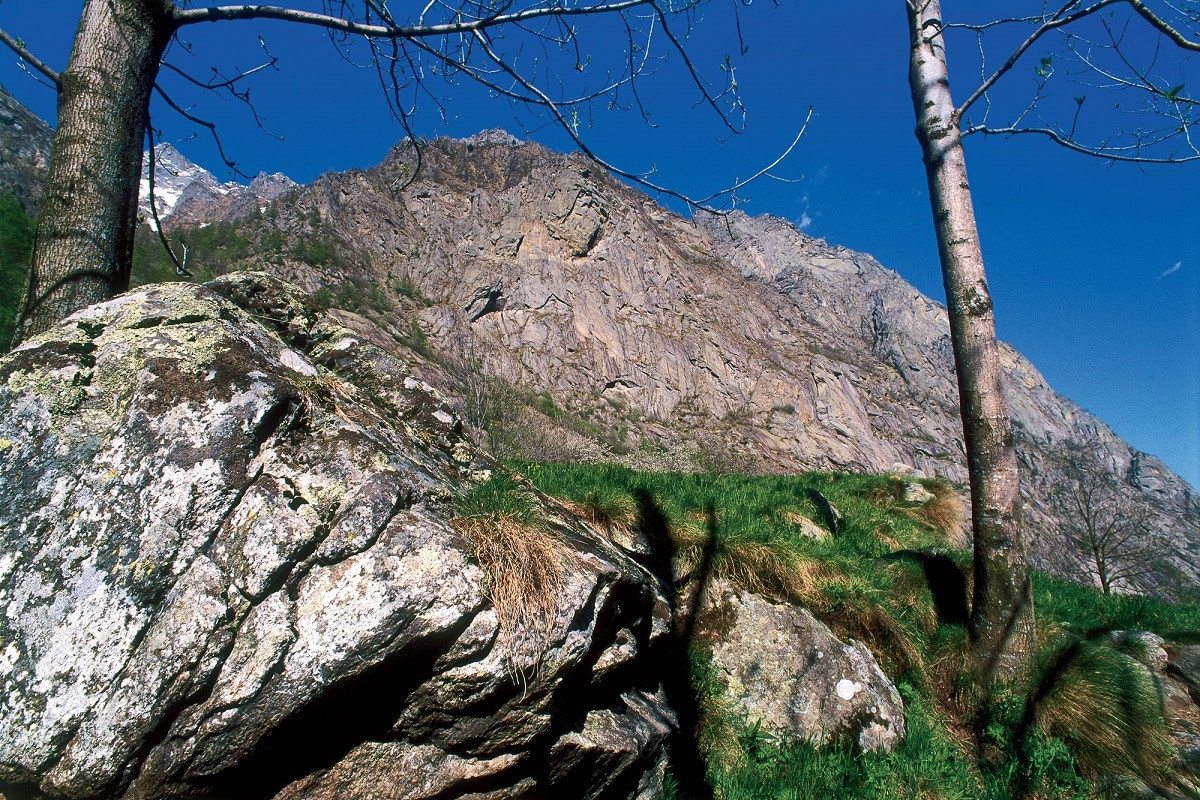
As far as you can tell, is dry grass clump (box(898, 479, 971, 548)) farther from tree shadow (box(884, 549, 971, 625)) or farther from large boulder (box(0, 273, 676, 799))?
large boulder (box(0, 273, 676, 799))

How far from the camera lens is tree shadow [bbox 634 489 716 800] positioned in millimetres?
3193

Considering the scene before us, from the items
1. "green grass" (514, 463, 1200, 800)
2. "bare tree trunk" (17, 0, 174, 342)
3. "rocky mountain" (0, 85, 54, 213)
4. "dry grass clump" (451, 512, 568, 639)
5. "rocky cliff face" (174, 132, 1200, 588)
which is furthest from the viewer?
"rocky cliff face" (174, 132, 1200, 588)

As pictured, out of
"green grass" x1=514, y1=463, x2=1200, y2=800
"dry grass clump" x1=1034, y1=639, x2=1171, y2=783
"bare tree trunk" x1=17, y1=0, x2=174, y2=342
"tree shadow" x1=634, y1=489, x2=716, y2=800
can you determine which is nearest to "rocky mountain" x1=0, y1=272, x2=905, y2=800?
"tree shadow" x1=634, y1=489, x2=716, y2=800

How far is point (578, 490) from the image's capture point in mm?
4746

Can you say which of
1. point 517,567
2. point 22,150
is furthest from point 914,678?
point 22,150

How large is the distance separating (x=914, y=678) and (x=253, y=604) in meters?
3.99

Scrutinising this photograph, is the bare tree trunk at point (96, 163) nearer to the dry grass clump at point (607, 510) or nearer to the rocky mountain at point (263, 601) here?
the rocky mountain at point (263, 601)

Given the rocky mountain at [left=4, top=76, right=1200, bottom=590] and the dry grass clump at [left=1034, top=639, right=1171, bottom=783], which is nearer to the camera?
the dry grass clump at [left=1034, top=639, right=1171, bottom=783]

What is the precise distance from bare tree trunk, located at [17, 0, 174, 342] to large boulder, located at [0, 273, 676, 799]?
43cm

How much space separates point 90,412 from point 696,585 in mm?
3413

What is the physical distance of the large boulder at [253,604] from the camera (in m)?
2.06

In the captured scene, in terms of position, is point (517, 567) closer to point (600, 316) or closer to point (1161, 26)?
point (1161, 26)

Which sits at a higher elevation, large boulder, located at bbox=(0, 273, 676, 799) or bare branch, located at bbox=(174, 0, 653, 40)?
bare branch, located at bbox=(174, 0, 653, 40)

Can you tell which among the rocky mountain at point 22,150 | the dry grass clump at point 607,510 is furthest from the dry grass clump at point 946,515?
the rocky mountain at point 22,150
